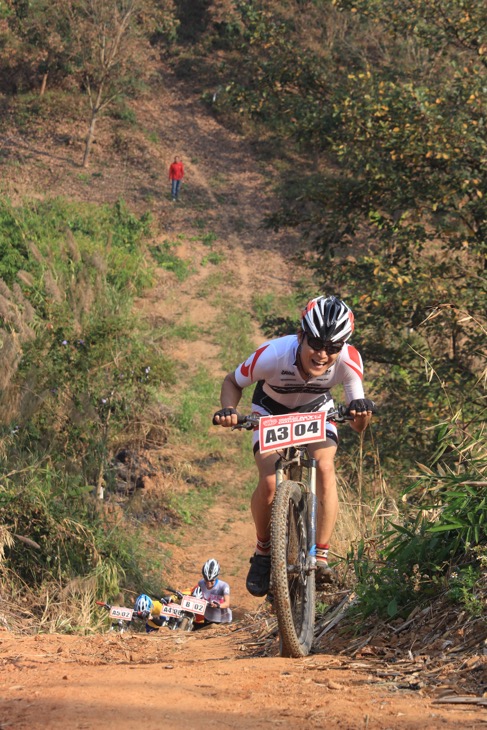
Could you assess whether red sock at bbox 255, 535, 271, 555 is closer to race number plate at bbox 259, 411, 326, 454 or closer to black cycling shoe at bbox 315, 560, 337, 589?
black cycling shoe at bbox 315, 560, 337, 589

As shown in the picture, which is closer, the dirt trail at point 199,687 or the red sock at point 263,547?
the dirt trail at point 199,687

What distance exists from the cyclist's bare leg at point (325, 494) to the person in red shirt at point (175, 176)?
2635cm

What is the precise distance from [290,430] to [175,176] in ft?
88.8

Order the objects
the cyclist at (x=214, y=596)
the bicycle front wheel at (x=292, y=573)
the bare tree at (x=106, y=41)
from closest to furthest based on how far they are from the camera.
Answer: the bicycle front wheel at (x=292, y=573) → the cyclist at (x=214, y=596) → the bare tree at (x=106, y=41)

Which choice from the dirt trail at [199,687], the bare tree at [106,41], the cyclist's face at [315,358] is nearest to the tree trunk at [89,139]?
the bare tree at [106,41]

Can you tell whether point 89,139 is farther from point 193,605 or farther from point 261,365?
point 261,365

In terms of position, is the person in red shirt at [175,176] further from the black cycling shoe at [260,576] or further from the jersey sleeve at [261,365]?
the black cycling shoe at [260,576]

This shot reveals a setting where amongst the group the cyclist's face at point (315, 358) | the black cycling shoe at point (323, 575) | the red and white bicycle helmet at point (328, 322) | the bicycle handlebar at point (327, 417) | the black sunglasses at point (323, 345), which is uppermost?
the red and white bicycle helmet at point (328, 322)

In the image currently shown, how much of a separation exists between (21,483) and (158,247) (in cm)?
1977

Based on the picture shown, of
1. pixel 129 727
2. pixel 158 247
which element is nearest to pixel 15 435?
pixel 129 727

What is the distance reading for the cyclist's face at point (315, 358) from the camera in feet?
18.2

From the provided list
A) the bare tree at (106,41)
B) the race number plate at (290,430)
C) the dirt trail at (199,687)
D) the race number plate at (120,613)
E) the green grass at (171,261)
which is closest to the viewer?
the dirt trail at (199,687)

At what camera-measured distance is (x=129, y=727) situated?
3.65 metres

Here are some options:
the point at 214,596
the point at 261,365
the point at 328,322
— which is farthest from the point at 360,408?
the point at 214,596
